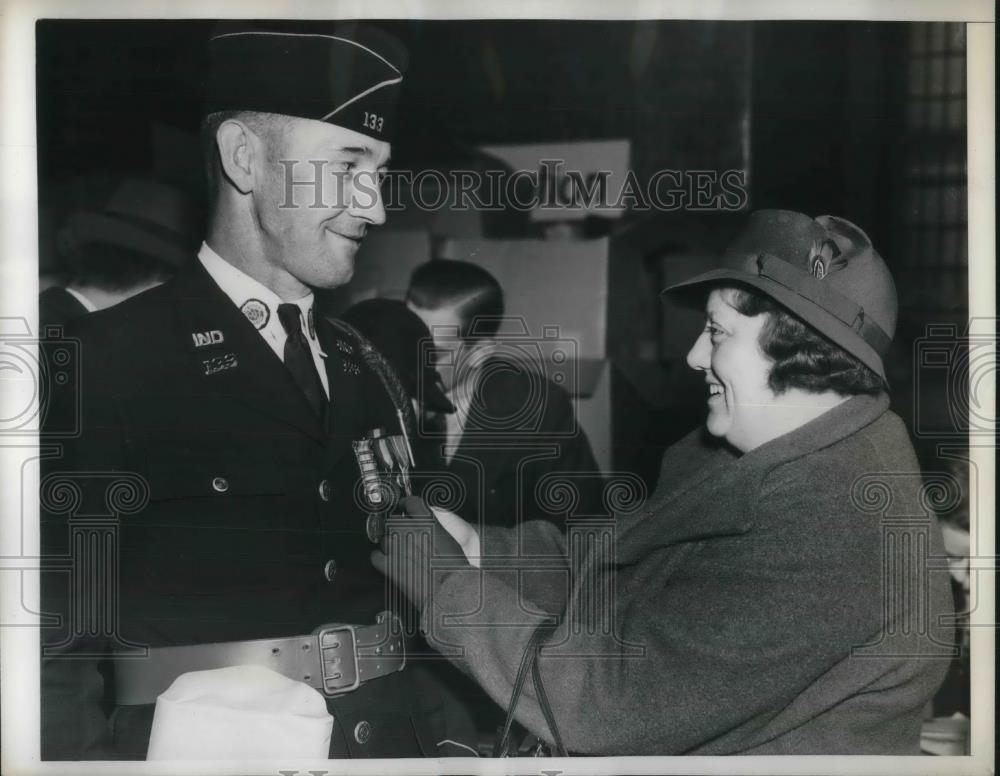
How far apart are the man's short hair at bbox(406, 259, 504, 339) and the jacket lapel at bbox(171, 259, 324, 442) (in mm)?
410

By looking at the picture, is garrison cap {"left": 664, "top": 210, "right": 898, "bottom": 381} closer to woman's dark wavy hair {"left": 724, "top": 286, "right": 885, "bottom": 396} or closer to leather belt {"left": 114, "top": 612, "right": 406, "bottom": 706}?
woman's dark wavy hair {"left": 724, "top": 286, "right": 885, "bottom": 396}

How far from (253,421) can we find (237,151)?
705 mm

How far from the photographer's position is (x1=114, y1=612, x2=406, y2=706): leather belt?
2.48 metres

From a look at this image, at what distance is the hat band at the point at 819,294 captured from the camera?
238cm

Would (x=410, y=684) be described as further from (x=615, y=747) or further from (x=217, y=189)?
(x=217, y=189)

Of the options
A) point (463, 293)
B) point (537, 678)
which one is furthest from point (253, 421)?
point (537, 678)

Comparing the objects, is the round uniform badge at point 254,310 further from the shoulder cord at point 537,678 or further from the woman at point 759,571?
the shoulder cord at point 537,678

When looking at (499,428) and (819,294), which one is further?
(499,428)

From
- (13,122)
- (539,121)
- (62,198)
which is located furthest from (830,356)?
(13,122)

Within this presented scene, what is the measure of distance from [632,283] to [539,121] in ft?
1.61

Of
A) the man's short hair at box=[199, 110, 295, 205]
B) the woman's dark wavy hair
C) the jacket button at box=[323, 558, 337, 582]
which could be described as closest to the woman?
the woman's dark wavy hair

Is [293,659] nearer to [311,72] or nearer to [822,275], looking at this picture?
[311,72]

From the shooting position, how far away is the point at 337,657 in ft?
8.20

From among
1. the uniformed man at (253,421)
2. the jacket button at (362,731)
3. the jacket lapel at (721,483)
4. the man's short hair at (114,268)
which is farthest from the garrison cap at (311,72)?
the jacket button at (362,731)
